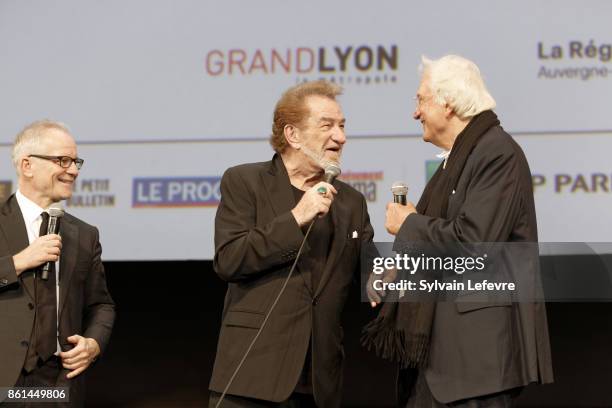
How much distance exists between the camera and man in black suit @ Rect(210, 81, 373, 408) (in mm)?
2436

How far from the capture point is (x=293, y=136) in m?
2.76

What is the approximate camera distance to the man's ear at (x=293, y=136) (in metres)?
2.74

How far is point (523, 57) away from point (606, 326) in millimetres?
1538

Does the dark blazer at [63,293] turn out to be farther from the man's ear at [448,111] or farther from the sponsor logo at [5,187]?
the sponsor logo at [5,187]

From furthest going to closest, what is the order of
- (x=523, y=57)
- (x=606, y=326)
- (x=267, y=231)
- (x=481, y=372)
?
(x=606, y=326) < (x=523, y=57) < (x=267, y=231) < (x=481, y=372)

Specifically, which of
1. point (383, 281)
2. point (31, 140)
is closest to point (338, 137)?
point (383, 281)

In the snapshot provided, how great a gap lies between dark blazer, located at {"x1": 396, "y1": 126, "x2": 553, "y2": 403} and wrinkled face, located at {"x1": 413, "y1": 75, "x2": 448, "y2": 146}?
0.71 ft

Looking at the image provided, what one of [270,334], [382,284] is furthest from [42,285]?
[382,284]

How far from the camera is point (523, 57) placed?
396cm

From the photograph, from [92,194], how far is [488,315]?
256 cm

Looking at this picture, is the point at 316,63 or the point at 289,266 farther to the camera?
the point at 316,63

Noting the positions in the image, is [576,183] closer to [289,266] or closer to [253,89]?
[253,89]

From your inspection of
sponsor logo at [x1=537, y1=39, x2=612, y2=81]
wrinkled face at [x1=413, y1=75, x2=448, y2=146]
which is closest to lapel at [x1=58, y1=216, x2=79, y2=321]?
wrinkled face at [x1=413, y1=75, x2=448, y2=146]

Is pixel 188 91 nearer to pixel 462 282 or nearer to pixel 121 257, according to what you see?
pixel 121 257
